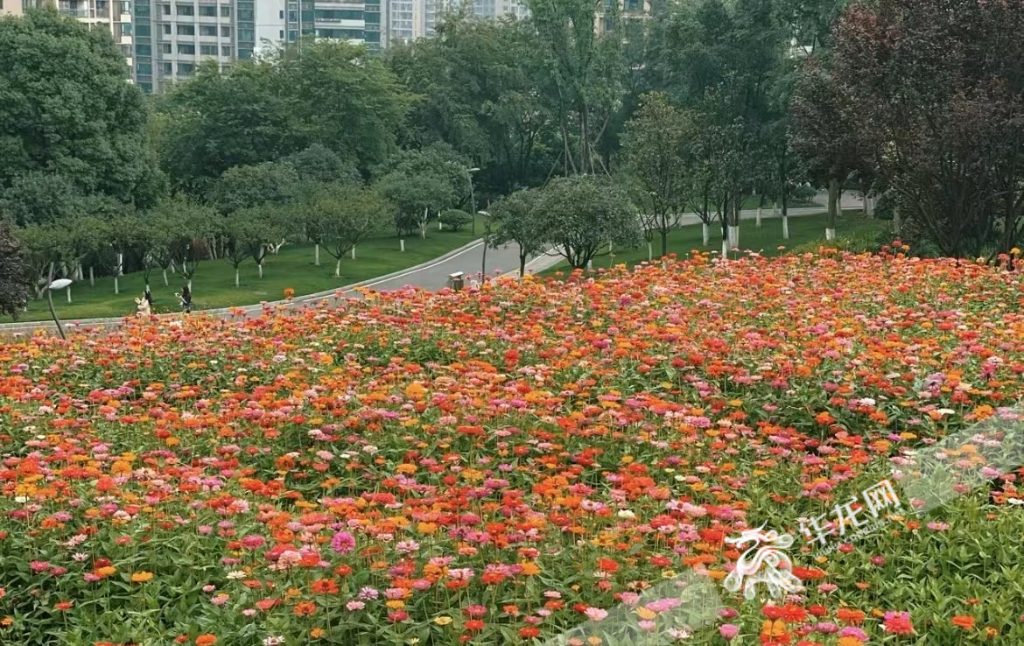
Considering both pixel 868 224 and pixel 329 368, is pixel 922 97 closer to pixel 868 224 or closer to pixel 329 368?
pixel 329 368

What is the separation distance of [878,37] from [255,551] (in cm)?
2040

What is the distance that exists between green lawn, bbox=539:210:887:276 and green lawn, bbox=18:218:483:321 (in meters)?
8.84

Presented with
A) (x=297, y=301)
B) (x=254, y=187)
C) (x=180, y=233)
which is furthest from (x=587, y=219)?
(x=254, y=187)

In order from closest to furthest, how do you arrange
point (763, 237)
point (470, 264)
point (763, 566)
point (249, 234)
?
point (763, 566) → point (763, 237) → point (249, 234) → point (470, 264)

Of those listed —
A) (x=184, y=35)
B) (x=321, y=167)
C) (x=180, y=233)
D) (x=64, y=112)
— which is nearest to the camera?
(x=180, y=233)

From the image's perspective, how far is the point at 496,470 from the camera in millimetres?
7289

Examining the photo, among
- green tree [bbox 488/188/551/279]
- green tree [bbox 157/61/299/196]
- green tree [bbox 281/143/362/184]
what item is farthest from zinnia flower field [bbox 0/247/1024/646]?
green tree [bbox 157/61/299/196]

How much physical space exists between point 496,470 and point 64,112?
48838 mm

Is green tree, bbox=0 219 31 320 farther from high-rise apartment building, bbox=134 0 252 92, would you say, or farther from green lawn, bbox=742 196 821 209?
high-rise apartment building, bbox=134 0 252 92

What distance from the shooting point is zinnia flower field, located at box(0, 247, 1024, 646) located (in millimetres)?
5461

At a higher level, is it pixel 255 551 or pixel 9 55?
pixel 9 55

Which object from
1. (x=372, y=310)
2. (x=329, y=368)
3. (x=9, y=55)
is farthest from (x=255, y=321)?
(x=9, y=55)

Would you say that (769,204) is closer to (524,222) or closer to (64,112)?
(524,222)

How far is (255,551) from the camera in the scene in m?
5.96
